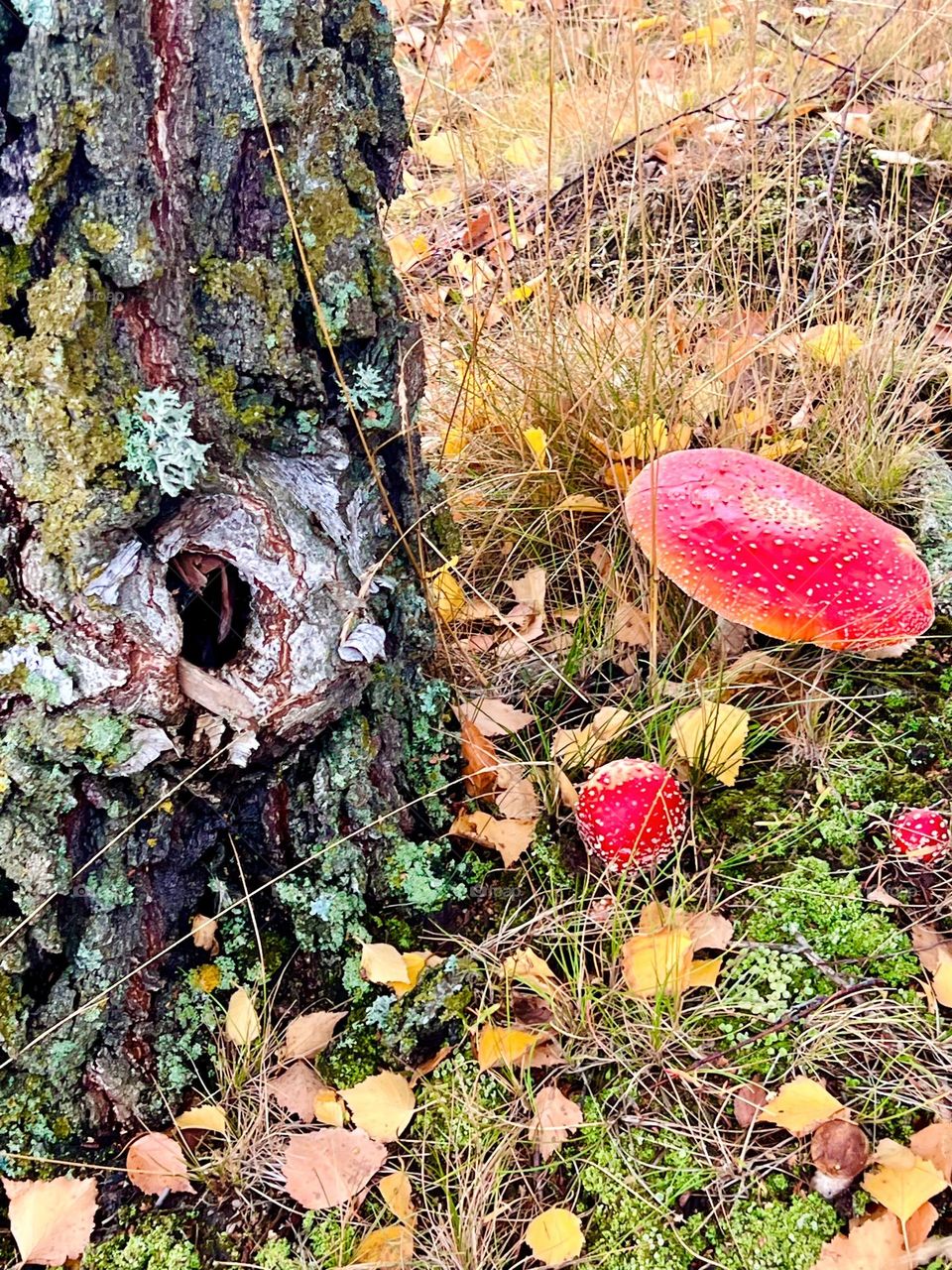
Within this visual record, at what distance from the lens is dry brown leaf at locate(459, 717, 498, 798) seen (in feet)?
5.70

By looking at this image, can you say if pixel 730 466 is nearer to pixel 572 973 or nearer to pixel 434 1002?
pixel 572 973

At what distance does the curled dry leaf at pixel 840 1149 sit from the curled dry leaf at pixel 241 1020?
0.84 meters

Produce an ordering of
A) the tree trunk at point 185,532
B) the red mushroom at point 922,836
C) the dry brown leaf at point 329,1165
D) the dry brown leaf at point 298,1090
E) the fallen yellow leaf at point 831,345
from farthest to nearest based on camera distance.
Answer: the fallen yellow leaf at point 831,345, the red mushroom at point 922,836, the dry brown leaf at point 298,1090, the dry brown leaf at point 329,1165, the tree trunk at point 185,532

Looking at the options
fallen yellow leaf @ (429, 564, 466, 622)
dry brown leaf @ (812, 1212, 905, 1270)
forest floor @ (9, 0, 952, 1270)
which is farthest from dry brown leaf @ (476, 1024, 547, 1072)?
fallen yellow leaf @ (429, 564, 466, 622)

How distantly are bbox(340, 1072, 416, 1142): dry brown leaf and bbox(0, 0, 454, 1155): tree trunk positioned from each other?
0.20 meters

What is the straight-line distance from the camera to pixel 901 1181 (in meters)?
1.25

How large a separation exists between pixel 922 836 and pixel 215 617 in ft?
3.97

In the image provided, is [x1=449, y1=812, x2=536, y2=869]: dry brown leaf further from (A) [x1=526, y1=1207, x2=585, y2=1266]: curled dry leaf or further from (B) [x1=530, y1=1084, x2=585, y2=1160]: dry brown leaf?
(A) [x1=526, y1=1207, x2=585, y2=1266]: curled dry leaf

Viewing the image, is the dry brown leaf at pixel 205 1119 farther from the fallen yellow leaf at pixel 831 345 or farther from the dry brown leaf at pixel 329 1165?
the fallen yellow leaf at pixel 831 345

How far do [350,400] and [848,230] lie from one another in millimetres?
2051

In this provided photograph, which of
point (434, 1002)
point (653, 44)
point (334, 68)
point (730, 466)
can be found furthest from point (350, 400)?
point (653, 44)

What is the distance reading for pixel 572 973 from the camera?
5.09 ft

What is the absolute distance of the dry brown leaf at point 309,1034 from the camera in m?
1.50

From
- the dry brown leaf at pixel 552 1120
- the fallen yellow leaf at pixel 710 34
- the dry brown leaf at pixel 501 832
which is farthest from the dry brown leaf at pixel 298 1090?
the fallen yellow leaf at pixel 710 34
